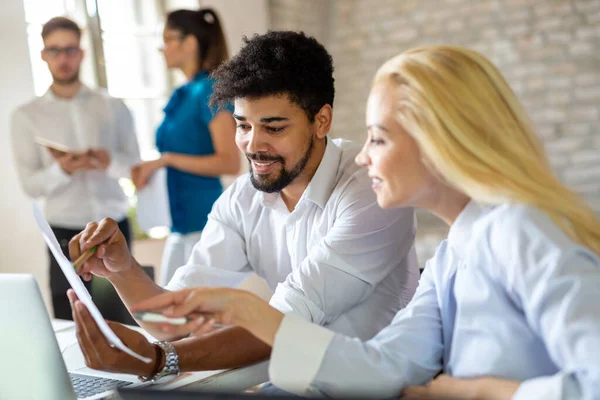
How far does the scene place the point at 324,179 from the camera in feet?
5.99

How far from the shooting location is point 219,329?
1521 millimetres

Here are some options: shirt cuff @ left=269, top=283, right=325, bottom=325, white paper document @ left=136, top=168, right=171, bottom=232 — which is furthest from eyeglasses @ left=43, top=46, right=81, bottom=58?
shirt cuff @ left=269, top=283, right=325, bottom=325

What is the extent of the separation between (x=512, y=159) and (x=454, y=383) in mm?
334

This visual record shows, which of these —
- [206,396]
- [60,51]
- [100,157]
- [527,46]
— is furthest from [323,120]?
[527,46]

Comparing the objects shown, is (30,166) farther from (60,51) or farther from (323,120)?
(323,120)

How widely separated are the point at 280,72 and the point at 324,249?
0.45 m

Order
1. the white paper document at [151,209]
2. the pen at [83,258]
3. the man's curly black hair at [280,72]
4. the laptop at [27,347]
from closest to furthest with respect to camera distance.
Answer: the laptop at [27,347] < the pen at [83,258] < the man's curly black hair at [280,72] < the white paper document at [151,209]

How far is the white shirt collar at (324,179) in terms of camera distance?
1812mm

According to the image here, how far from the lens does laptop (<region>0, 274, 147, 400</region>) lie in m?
1.16

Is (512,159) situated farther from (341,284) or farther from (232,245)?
(232,245)

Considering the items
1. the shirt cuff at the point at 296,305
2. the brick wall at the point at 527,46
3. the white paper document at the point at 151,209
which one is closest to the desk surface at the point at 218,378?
the shirt cuff at the point at 296,305

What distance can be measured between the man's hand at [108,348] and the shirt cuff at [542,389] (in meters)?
0.68

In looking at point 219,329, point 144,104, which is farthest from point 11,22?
point 219,329

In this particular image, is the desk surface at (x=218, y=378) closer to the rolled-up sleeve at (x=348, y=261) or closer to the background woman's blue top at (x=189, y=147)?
the rolled-up sleeve at (x=348, y=261)
